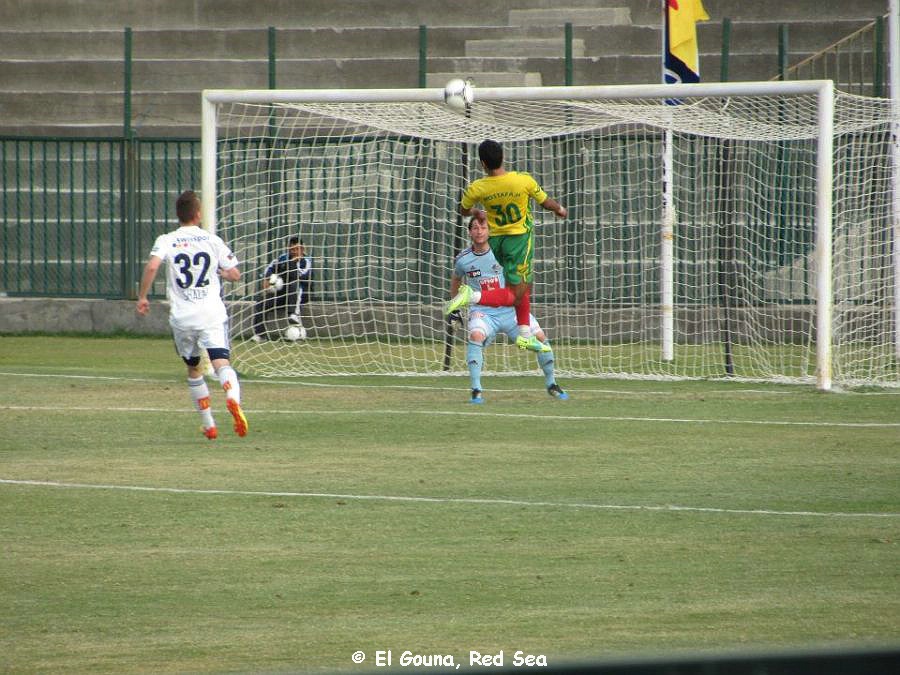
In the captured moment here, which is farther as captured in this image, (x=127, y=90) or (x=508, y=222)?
(x=127, y=90)

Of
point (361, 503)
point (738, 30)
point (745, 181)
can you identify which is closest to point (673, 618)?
point (361, 503)

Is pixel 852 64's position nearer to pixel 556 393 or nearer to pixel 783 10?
pixel 783 10

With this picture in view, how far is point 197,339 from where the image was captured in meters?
9.90

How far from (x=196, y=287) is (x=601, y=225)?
9.05 meters

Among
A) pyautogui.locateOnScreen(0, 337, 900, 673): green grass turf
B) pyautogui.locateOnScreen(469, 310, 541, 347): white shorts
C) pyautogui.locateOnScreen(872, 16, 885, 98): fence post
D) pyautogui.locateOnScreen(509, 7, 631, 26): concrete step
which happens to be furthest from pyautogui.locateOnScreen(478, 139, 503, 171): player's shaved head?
pyautogui.locateOnScreen(509, 7, 631, 26): concrete step

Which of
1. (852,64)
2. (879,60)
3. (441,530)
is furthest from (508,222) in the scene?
(852,64)

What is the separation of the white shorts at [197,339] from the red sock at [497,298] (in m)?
2.72

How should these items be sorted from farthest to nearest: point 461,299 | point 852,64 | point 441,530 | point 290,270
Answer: point 852,64
point 290,270
point 461,299
point 441,530

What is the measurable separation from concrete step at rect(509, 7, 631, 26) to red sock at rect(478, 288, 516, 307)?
10973mm

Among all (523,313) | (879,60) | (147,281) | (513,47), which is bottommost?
(523,313)

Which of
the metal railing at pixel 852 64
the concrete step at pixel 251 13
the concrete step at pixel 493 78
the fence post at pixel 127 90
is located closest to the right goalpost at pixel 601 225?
the fence post at pixel 127 90

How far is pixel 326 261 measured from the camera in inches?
711

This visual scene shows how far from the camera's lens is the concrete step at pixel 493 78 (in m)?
20.8

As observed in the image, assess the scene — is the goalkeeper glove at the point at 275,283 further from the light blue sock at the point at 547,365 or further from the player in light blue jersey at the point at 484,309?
the light blue sock at the point at 547,365
